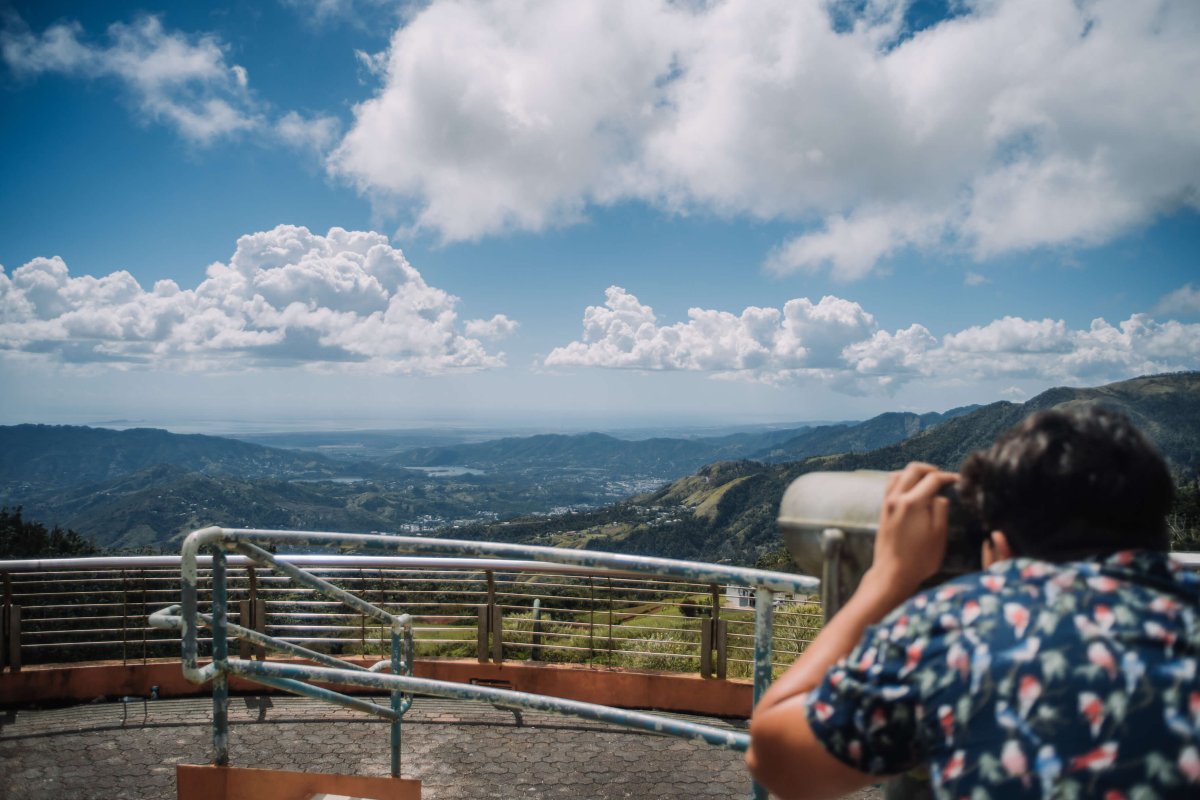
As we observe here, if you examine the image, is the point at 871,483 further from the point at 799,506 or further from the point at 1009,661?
the point at 1009,661

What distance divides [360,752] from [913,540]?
4461mm

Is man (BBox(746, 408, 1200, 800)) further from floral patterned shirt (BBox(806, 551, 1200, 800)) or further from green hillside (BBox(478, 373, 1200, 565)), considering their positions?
green hillside (BBox(478, 373, 1200, 565))

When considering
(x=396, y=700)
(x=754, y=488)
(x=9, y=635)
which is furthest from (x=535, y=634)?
(x=754, y=488)

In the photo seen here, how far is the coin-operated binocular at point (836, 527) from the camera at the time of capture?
4.57 feet

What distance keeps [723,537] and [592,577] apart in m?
99.9

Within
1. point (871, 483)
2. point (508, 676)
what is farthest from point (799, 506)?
point (508, 676)

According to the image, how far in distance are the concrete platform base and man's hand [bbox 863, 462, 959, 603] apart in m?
2.52

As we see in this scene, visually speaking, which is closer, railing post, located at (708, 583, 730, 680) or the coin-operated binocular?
the coin-operated binocular

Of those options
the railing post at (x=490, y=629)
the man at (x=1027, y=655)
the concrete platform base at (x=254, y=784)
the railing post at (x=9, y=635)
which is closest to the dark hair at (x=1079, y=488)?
the man at (x=1027, y=655)

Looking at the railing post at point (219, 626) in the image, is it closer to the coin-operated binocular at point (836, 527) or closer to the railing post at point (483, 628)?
the coin-operated binocular at point (836, 527)

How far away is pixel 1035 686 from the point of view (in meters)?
1.00

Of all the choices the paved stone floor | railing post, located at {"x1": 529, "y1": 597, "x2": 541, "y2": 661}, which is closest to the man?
the paved stone floor

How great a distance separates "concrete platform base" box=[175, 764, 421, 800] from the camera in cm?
268

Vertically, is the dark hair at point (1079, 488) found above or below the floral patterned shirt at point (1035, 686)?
above
